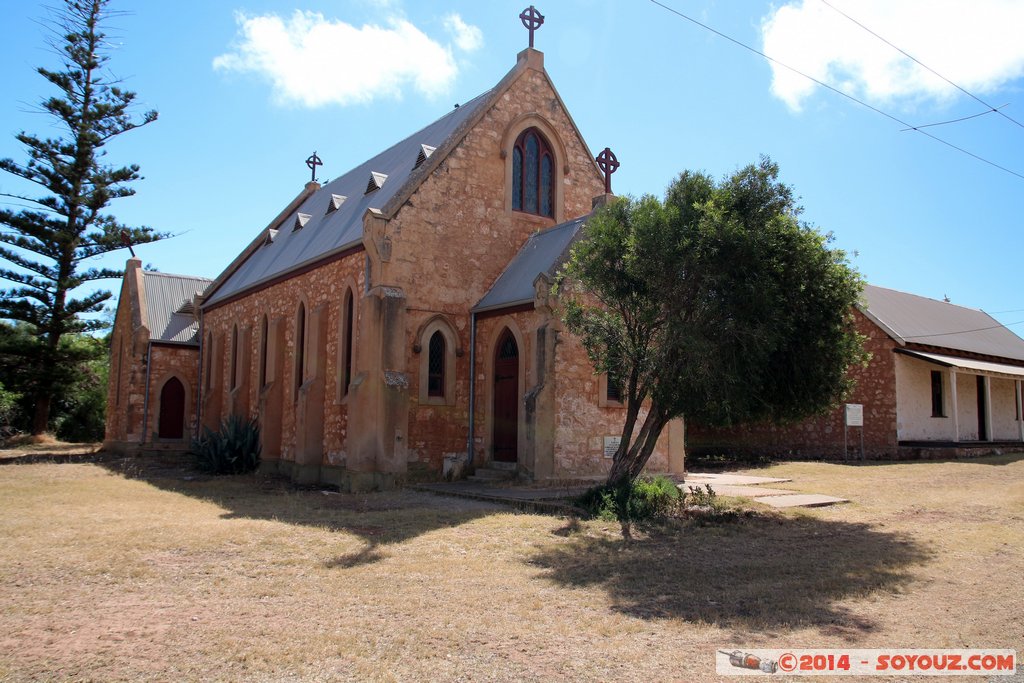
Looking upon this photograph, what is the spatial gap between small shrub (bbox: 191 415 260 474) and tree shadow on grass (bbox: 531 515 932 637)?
13416 millimetres

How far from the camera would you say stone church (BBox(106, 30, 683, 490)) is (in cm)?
1586

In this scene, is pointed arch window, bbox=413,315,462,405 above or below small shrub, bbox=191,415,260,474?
above

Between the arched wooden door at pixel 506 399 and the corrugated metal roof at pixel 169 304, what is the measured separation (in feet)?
56.7

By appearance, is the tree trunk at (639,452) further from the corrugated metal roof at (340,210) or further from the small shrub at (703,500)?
the corrugated metal roof at (340,210)

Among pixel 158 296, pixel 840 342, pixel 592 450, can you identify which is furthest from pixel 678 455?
pixel 158 296

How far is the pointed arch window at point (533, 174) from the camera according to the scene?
19156mm

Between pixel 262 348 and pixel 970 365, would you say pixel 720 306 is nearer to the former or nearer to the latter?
pixel 262 348

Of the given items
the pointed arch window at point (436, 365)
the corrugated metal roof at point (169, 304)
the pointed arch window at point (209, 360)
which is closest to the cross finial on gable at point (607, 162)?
the pointed arch window at point (436, 365)

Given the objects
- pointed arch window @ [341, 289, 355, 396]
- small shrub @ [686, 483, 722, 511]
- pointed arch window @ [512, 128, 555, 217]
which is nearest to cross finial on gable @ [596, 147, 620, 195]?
pointed arch window @ [512, 128, 555, 217]

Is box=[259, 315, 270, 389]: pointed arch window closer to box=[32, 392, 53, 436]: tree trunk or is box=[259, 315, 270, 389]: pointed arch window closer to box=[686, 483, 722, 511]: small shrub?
box=[686, 483, 722, 511]: small shrub

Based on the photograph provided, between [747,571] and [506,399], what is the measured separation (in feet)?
29.3

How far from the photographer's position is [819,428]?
2578 cm

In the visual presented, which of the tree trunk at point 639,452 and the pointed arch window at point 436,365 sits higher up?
the pointed arch window at point 436,365

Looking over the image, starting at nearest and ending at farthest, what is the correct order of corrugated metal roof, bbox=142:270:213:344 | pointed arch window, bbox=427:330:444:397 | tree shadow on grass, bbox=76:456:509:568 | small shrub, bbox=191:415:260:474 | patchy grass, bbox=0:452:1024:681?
patchy grass, bbox=0:452:1024:681
tree shadow on grass, bbox=76:456:509:568
pointed arch window, bbox=427:330:444:397
small shrub, bbox=191:415:260:474
corrugated metal roof, bbox=142:270:213:344
